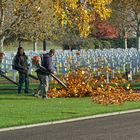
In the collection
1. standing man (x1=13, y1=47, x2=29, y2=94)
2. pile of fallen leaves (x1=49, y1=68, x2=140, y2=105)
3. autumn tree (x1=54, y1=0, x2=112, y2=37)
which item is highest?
autumn tree (x1=54, y1=0, x2=112, y2=37)

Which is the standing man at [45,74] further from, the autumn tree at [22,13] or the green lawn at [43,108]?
the autumn tree at [22,13]

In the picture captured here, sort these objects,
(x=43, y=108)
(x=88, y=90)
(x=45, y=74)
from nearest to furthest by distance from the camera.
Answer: (x=43, y=108), (x=45, y=74), (x=88, y=90)

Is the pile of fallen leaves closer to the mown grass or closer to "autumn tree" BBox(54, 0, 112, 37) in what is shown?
the mown grass

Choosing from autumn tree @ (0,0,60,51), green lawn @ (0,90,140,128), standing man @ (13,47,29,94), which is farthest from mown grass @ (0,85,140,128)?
autumn tree @ (0,0,60,51)

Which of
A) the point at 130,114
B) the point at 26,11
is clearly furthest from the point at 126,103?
the point at 26,11

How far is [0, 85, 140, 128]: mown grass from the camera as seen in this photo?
1484cm

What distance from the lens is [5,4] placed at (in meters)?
23.8

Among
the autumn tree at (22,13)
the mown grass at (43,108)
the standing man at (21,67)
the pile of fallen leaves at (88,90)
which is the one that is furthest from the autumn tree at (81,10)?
the standing man at (21,67)

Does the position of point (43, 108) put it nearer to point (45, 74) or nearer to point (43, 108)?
point (43, 108)

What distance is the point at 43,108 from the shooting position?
17.3 meters

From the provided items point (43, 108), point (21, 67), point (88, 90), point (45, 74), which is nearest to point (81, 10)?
point (45, 74)

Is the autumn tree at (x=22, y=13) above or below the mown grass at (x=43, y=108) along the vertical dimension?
above

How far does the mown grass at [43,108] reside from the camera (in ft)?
48.7

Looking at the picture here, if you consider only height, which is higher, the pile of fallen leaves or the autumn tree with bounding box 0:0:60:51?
the autumn tree with bounding box 0:0:60:51
